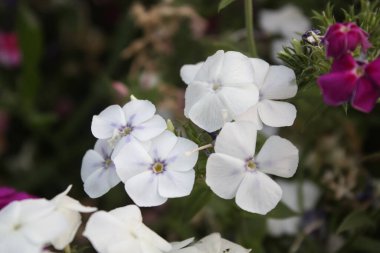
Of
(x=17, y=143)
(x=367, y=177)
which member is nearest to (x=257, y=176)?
(x=367, y=177)

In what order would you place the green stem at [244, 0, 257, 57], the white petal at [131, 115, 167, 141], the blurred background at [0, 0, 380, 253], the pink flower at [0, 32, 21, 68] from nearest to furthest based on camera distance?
1. the white petal at [131, 115, 167, 141]
2. the green stem at [244, 0, 257, 57]
3. the blurred background at [0, 0, 380, 253]
4. the pink flower at [0, 32, 21, 68]

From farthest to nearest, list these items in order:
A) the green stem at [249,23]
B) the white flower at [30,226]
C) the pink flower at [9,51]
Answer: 1. the pink flower at [9,51]
2. the green stem at [249,23]
3. the white flower at [30,226]

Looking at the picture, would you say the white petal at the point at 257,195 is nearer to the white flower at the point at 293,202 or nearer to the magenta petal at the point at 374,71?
the magenta petal at the point at 374,71

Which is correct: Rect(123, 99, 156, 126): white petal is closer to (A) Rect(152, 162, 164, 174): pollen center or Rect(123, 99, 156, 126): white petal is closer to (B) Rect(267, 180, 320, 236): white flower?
(A) Rect(152, 162, 164, 174): pollen center

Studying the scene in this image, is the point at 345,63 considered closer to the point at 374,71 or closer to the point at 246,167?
the point at 374,71

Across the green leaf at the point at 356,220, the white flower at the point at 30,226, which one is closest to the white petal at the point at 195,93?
the white flower at the point at 30,226

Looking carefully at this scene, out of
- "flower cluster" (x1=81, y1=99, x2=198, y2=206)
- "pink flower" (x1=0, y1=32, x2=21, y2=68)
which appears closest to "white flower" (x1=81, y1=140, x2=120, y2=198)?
"flower cluster" (x1=81, y1=99, x2=198, y2=206)

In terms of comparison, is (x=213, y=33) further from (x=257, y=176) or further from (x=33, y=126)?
(x=257, y=176)
